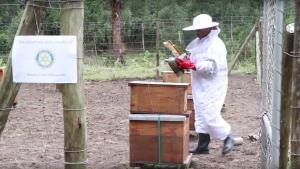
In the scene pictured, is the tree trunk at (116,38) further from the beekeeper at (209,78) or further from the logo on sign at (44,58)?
the logo on sign at (44,58)

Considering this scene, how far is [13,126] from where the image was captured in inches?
358

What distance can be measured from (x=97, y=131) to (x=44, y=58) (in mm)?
4161

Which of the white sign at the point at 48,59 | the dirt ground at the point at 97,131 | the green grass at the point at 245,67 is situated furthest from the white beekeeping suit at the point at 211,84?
the green grass at the point at 245,67

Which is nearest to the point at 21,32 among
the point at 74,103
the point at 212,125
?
the point at 74,103

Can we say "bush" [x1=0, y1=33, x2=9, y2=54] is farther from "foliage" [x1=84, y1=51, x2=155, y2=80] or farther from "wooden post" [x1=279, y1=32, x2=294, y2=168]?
"wooden post" [x1=279, y1=32, x2=294, y2=168]

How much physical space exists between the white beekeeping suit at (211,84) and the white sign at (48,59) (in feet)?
7.65

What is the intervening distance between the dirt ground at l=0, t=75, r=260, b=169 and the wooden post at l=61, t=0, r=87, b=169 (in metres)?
1.46

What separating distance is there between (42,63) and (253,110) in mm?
6945

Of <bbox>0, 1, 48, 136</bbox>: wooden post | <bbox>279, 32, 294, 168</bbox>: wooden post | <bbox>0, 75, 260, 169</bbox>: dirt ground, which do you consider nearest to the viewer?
<bbox>279, 32, 294, 168</bbox>: wooden post

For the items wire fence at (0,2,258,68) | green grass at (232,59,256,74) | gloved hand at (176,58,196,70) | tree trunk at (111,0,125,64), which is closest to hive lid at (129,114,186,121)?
gloved hand at (176,58,196,70)

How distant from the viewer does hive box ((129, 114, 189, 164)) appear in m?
6.00

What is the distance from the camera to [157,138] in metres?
6.07

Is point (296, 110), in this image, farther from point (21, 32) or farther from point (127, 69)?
point (127, 69)

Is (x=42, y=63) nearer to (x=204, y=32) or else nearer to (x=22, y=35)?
(x=22, y=35)
